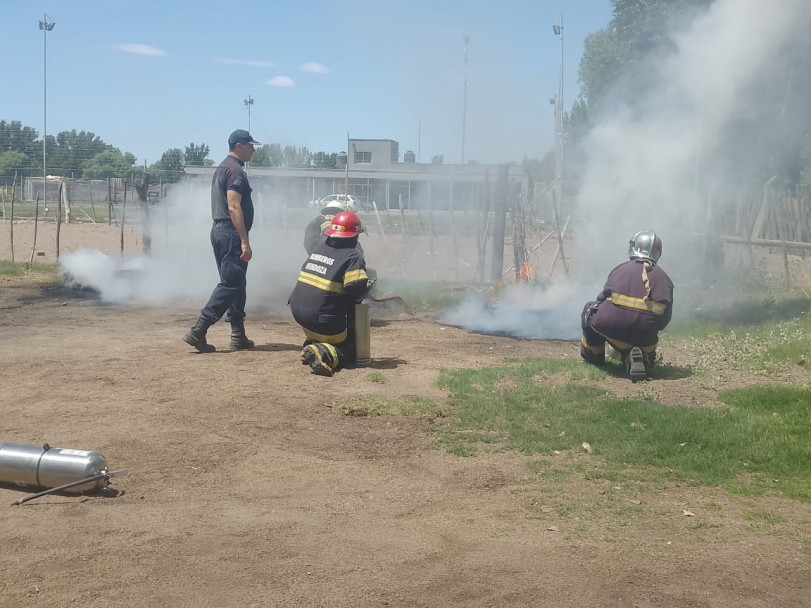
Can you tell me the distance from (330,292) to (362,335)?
2.00 ft

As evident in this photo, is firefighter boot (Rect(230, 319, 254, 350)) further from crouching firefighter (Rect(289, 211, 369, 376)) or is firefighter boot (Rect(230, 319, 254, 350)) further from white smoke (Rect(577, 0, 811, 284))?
white smoke (Rect(577, 0, 811, 284))

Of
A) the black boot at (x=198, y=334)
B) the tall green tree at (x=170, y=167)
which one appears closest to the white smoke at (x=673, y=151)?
the black boot at (x=198, y=334)

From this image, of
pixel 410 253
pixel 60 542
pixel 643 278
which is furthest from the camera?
pixel 410 253

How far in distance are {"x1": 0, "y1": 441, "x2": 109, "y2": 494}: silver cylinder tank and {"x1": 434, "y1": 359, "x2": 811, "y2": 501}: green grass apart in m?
2.41

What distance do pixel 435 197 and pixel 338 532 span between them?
18.2 metres

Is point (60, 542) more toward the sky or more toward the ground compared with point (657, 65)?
more toward the ground

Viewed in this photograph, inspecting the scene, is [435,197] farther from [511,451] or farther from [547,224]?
[511,451]

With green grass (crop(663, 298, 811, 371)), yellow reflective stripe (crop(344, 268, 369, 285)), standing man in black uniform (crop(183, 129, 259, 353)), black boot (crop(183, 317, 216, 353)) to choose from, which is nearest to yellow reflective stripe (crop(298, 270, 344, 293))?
yellow reflective stripe (crop(344, 268, 369, 285))

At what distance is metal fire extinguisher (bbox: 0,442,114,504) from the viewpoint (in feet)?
14.6

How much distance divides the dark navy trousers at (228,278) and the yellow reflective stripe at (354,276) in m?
1.32

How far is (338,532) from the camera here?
4.19 m

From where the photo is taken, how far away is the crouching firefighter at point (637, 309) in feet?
25.5

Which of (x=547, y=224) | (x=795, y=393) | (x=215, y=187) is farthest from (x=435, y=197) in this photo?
(x=795, y=393)

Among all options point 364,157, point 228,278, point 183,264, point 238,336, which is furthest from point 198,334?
point 364,157
